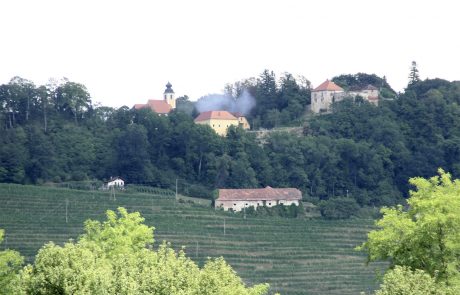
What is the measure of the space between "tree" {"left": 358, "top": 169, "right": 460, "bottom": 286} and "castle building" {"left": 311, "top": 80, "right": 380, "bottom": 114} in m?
70.5

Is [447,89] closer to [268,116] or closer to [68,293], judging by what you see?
[268,116]

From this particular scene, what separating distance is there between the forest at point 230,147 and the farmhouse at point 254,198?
241 cm

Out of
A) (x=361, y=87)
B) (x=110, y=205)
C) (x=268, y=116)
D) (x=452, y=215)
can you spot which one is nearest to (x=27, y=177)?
(x=110, y=205)

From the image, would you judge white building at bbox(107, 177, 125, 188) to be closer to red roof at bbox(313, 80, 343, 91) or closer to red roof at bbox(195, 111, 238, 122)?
red roof at bbox(195, 111, 238, 122)

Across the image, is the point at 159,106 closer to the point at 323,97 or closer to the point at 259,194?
the point at 323,97

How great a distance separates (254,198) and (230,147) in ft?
37.0

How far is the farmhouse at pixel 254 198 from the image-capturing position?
253ft

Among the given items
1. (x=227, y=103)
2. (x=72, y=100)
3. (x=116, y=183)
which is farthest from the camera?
(x=227, y=103)

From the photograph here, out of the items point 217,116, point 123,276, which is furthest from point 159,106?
point 123,276

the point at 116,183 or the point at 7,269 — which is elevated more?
the point at 116,183

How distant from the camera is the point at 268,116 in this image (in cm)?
10012

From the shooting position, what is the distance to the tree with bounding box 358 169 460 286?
28594 mm

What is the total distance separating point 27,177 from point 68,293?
2247 inches

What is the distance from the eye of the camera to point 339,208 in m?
75.0
